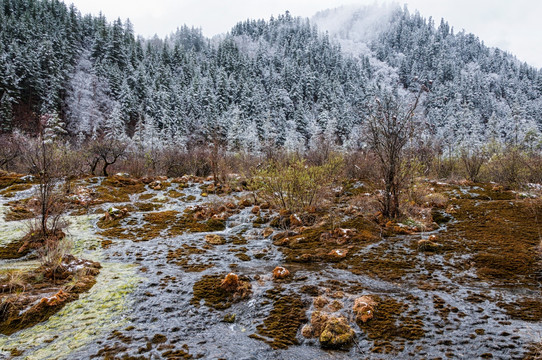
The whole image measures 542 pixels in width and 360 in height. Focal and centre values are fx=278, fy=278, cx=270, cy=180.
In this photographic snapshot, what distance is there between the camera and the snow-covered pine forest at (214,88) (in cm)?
4578

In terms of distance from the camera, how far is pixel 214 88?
6562cm

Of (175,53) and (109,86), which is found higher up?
(175,53)

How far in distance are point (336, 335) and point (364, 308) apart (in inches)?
24.6

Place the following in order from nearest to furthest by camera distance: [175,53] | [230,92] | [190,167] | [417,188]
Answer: [417,188] < [190,167] < [230,92] < [175,53]

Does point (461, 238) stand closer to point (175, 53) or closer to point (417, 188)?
point (417, 188)

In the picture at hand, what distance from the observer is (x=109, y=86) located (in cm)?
5569

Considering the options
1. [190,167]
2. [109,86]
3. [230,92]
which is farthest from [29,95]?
[190,167]

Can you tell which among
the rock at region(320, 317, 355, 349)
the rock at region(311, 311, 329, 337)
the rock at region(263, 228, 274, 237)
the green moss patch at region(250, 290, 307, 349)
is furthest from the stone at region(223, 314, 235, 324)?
the rock at region(263, 228, 274, 237)

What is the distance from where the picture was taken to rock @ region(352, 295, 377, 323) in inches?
143

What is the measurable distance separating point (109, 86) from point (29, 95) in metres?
13.4

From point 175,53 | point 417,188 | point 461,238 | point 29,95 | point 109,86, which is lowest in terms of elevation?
point 461,238

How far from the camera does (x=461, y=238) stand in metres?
6.69

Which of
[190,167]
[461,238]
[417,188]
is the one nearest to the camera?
[461,238]

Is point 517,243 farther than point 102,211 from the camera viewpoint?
No
